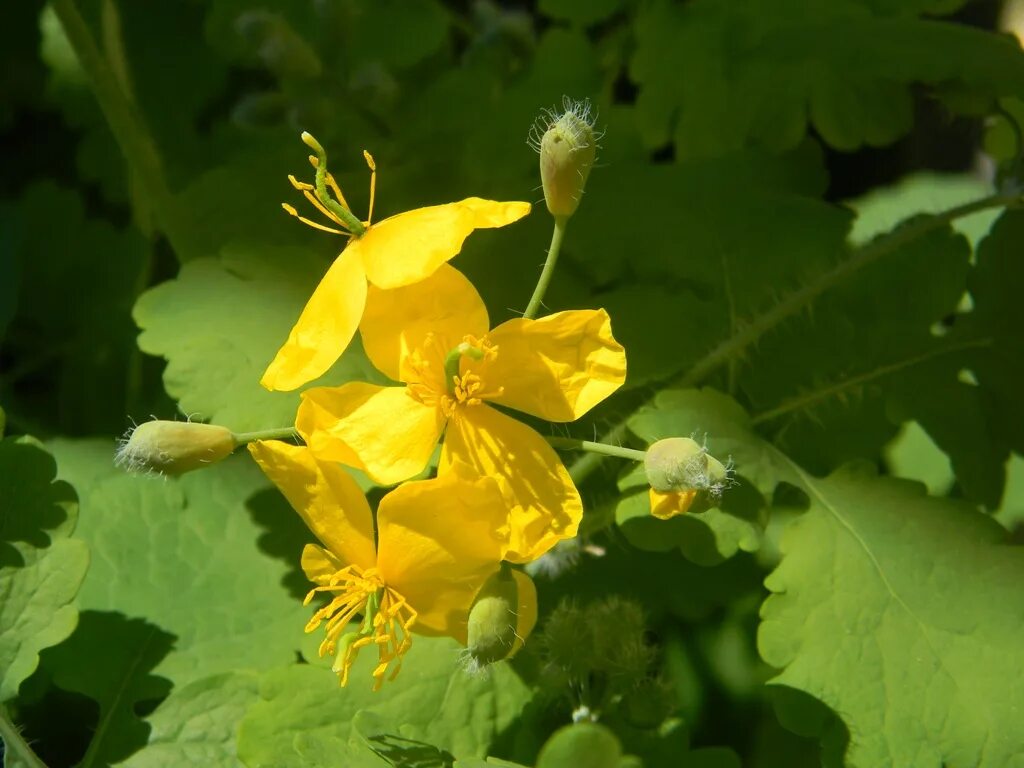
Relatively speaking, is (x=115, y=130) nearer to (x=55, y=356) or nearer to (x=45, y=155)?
(x=55, y=356)

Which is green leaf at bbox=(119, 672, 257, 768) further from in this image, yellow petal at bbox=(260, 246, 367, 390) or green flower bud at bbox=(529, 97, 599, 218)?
green flower bud at bbox=(529, 97, 599, 218)

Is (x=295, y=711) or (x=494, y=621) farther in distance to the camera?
(x=295, y=711)

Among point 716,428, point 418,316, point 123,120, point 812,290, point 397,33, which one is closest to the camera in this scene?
point 418,316

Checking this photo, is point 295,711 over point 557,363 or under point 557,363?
under

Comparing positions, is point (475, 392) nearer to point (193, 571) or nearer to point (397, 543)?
point (397, 543)

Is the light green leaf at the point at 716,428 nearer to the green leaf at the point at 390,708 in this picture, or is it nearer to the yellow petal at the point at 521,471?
the yellow petal at the point at 521,471

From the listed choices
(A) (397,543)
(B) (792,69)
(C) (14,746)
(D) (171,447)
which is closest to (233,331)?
(D) (171,447)

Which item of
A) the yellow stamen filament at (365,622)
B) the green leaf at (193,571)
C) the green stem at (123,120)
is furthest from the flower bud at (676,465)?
the green stem at (123,120)
